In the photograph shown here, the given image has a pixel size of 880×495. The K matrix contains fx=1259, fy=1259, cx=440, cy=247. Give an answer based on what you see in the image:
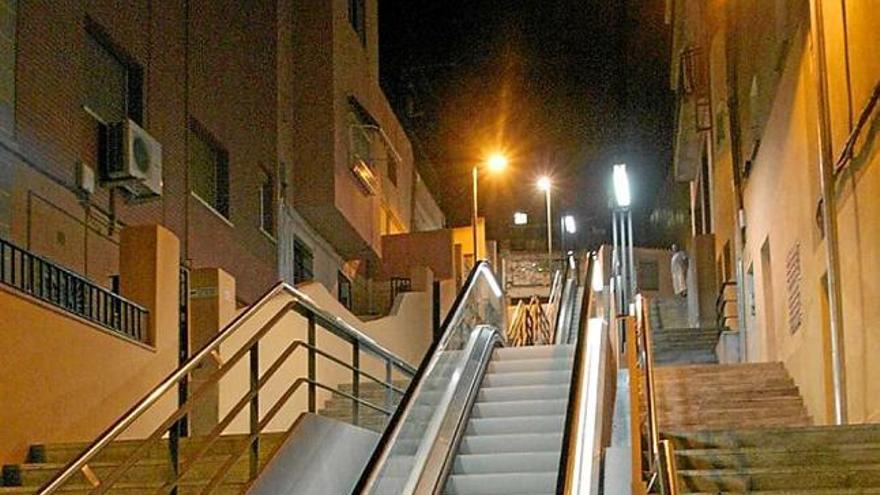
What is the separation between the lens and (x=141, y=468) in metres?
8.55

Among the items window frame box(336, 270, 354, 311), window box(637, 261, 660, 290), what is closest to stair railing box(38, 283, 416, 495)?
window frame box(336, 270, 354, 311)

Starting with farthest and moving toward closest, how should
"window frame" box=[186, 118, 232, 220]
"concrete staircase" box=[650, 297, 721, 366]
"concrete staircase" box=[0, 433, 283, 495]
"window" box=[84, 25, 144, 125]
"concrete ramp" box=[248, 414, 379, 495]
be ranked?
"concrete staircase" box=[650, 297, 721, 366], "window frame" box=[186, 118, 232, 220], "window" box=[84, 25, 144, 125], "concrete staircase" box=[0, 433, 283, 495], "concrete ramp" box=[248, 414, 379, 495]

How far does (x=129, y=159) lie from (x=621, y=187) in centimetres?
697

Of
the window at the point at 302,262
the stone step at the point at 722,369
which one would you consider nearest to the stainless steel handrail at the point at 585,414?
the stone step at the point at 722,369

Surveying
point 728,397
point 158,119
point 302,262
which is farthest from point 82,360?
point 302,262

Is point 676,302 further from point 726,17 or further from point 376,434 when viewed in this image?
point 376,434

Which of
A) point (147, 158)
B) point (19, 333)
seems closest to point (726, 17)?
point (147, 158)

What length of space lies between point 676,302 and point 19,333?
76.7ft

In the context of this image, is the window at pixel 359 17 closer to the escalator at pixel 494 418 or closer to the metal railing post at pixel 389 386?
the escalator at pixel 494 418

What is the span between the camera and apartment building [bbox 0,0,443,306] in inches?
482

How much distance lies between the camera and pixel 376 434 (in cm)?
978

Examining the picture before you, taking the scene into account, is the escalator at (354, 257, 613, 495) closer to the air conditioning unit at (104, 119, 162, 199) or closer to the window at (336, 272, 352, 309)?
the air conditioning unit at (104, 119, 162, 199)

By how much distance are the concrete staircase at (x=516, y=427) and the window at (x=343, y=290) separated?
13.3 m

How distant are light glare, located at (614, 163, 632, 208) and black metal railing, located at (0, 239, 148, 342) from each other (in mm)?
7932
